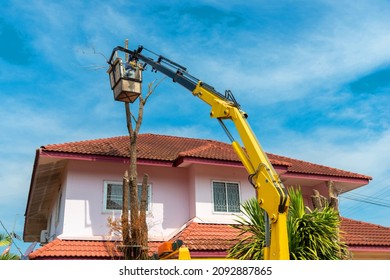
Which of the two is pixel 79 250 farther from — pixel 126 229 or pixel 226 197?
pixel 226 197

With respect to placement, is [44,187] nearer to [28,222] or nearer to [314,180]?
[28,222]

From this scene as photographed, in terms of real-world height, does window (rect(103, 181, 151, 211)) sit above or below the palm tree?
above

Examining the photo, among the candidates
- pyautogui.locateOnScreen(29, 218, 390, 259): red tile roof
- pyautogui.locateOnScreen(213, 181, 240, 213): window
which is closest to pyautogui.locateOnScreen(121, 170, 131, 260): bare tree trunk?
pyautogui.locateOnScreen(29, 218, 390, 259): red tile roof

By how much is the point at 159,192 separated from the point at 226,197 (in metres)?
2.35

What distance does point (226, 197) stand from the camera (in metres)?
15.4

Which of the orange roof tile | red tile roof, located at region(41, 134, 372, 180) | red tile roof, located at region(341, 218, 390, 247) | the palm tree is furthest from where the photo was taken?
red tile roof, located at region(341, 218, 390, 247)

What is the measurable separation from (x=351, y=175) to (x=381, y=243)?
3.06 meters

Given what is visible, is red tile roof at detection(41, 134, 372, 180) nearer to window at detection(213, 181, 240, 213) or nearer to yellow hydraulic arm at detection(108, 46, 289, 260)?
window at detection(213, 181, 240, 213)

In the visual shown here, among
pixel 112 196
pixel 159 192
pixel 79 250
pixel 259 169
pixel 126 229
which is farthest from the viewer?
pixel 159 192

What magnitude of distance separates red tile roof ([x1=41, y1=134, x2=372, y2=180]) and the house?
35mm

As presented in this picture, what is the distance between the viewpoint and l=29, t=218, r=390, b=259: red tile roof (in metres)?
12.4

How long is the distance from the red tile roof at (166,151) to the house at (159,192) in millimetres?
35

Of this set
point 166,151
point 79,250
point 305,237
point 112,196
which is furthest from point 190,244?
point 166,151

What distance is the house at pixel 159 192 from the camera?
1373 cm
